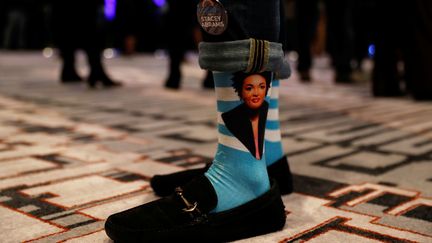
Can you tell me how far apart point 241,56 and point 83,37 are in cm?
258

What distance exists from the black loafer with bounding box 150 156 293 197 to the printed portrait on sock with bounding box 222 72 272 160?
192 millimetres

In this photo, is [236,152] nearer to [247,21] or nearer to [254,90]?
[254,90]

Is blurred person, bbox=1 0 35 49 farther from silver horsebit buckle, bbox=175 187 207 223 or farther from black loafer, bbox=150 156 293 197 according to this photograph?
silver horsebit buckle, bbox=175 187 207 223

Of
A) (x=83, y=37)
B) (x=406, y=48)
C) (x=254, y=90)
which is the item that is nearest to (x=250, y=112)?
(x=254, y=90)

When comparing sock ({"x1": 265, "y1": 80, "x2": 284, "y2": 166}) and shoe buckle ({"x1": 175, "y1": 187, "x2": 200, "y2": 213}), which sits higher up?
A: sock ({"x1": 265, "y1": 80, "x2": 284, "y2": 166})

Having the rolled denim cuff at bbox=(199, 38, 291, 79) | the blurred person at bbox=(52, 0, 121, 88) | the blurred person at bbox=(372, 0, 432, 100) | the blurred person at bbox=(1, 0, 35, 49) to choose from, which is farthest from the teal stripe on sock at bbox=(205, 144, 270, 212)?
the blurred person at bbox=(1, 0, 35, 49)

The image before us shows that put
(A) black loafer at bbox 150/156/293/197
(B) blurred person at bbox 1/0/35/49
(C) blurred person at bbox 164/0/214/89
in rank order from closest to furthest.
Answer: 1. (A) black loafer at bbox 150/156/293/197
2. (C) blurred person at bbox 164/0/214/89
3. (B) blurred person at bbox 1/0/35/49

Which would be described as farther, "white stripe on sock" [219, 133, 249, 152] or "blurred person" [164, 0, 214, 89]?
"blurred person" [164, 0, 214, 89]

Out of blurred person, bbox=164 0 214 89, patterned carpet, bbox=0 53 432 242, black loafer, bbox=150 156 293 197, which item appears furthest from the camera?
blurred person, bbox=164 0 214 89

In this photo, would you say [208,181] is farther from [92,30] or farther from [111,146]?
[92,30]

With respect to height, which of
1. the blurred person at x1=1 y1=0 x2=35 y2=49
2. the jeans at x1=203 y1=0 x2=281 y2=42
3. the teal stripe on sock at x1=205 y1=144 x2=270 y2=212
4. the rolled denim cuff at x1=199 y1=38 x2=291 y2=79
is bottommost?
the teal stripe on sock at x1=205 y1=144 x2=270 y2=212

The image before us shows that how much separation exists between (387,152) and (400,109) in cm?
95

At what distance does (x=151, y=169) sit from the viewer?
4.08 feet

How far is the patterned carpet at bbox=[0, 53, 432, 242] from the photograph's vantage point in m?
0.86
